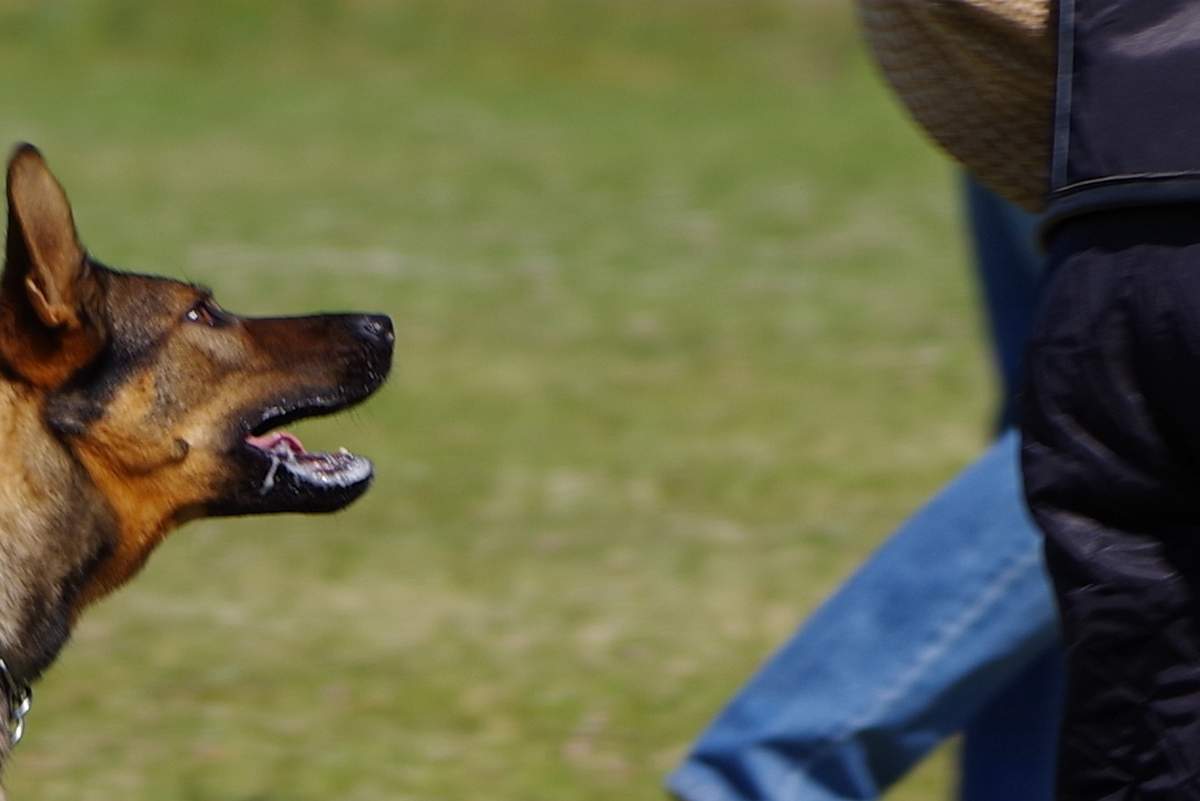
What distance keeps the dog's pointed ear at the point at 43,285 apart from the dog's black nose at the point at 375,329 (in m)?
0.45

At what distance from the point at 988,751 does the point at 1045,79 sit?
1638 mm

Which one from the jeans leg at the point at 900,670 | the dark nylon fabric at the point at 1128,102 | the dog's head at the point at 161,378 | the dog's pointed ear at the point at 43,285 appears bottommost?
the jeans leg at the point at 900,670

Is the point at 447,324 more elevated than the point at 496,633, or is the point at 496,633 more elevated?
the point at 496,633

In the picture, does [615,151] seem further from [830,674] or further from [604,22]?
[830,674]

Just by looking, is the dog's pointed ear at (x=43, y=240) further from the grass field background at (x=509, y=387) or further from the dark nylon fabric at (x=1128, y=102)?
the grass field background at (x=509, y=387)

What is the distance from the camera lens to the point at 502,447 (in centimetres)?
690

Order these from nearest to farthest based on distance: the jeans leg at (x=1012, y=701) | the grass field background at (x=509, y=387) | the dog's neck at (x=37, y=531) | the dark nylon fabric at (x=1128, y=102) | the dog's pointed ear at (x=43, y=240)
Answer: the dark nylon fabric at (x=1128, y=102)
the dog's pointed ear at (x=43, y=240)
the dog's neck at (x=37, y=531)
the jeans leg at (x=1012, y=701)
the grass field background at (x=509, y=387)

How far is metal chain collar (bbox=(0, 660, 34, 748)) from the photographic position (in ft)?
9.52

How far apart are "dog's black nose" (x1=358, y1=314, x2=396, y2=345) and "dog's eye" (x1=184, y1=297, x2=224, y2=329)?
0.76 ft

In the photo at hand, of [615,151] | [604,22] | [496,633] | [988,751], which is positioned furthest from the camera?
[604,22]

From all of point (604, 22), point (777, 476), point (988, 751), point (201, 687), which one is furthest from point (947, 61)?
point (604, 22)

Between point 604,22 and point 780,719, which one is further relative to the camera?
point 604,22

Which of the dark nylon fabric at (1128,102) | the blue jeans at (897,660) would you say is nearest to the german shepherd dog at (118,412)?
the blue jeans at (897,660)

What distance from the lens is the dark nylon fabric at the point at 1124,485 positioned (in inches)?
91.0
